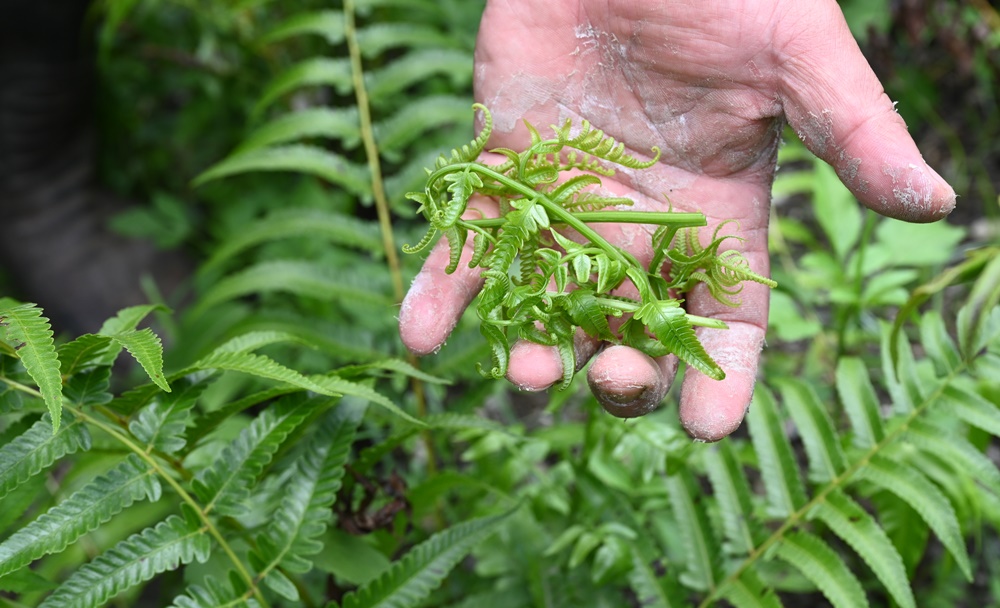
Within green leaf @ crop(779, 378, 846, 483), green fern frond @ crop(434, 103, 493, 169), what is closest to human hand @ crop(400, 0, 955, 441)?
green fern frond @ crop(434, 103, 493, 169)

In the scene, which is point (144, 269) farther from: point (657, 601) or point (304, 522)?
point (657, 601)

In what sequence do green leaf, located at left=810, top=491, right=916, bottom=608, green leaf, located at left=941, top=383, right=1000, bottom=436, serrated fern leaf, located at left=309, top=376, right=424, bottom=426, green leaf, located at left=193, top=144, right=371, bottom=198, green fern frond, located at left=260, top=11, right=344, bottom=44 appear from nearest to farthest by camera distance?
serrated fern leaf, located at left=309, top=376, right=424, bottom=426
green leaf, located at left=810, top=491, right=916, bottom=608
green leaf, located at left=941, top=383, right=1000, bottom=436
green leaf, located at left=193, top=144, right=371, bottom=198
green fern frond, located at left=260, top=11, right=344, bottom=44

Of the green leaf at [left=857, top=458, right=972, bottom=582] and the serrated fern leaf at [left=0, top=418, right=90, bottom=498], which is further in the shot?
the green leaf at [left=857, top=458, right=972, bottom=582]

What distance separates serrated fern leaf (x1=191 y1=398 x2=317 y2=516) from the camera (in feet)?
5.86

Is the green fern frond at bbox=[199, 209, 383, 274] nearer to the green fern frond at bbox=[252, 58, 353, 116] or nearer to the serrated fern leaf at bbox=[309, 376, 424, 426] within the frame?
the green fern frond at bbox=[252, 58, 353, 116]

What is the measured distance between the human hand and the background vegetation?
39 cm

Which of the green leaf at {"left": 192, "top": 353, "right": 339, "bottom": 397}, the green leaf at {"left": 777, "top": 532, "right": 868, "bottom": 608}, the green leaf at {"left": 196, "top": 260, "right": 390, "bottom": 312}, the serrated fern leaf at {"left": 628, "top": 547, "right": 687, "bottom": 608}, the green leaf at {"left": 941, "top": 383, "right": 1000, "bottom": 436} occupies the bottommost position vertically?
the serrated fern leaf at {"left": 628, "top": 547, "right": 687, "bottom": 608}

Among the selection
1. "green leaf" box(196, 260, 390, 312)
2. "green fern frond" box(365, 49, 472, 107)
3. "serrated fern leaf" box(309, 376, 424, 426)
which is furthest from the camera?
"green fern frond" box(365, 49, 472, 107)

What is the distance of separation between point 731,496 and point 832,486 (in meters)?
0.26

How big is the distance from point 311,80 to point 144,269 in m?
2.31

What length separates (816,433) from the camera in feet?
7.22

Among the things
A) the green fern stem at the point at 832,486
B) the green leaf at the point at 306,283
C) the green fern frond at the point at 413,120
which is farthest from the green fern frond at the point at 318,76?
the green fern stem at the point at 832,486

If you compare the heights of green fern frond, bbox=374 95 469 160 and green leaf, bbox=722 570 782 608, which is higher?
green fern frond, bbox=374 95 469 160

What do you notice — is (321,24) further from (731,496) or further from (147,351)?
(731,496)
